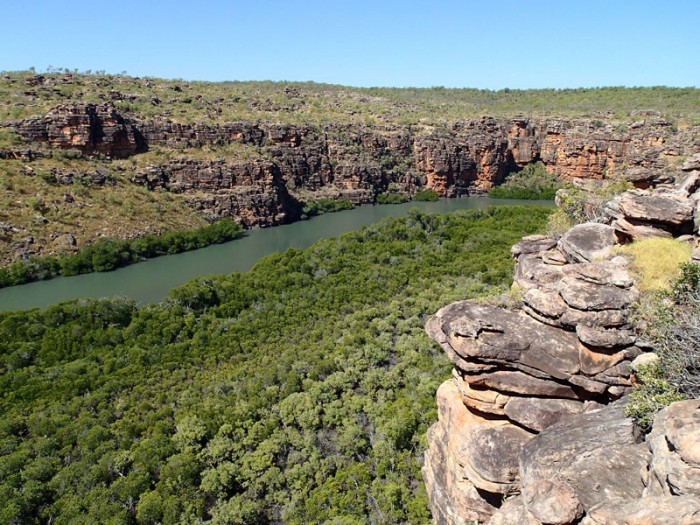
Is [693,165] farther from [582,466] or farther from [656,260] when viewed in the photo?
[582,466]

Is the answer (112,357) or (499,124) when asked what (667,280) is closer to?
(112,357)

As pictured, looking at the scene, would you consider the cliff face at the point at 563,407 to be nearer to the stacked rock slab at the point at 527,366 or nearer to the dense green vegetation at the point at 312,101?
the stacked rock slab at the point at 527,366

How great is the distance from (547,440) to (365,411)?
1279 cm

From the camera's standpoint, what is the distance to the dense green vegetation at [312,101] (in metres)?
67.6

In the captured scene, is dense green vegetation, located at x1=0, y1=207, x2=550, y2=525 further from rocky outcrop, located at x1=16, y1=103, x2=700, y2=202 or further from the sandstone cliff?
rocky outcrop, located at x1=16, y1=103, x2=700, y2=202

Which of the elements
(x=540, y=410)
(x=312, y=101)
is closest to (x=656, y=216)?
(x=540, y=410)

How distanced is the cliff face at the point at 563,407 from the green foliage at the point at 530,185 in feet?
244

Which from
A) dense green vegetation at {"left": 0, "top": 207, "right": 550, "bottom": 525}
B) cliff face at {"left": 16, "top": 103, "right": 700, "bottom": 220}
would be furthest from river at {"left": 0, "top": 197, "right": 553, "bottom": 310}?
dense green vegetation at {"left": 0, "top": 207, "right": 550, "bottom": 525}

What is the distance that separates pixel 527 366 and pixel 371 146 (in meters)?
80.2

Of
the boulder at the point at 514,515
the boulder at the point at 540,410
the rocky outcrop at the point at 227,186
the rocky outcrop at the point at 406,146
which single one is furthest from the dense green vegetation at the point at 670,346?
the rocky outcrop at the point at 406,146

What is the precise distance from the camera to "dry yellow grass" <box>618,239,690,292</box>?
30.0 ft

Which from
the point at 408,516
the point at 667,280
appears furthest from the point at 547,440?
the point at 408,516

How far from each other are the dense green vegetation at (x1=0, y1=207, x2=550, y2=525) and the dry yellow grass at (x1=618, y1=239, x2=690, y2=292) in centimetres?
817

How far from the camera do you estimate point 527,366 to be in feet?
30.6
